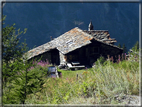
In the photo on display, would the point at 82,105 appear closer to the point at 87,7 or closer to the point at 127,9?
the point at 87,7

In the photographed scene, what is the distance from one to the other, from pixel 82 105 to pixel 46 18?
121 m

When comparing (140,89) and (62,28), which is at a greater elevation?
(62,28)

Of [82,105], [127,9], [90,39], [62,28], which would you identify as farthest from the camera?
[127,9]

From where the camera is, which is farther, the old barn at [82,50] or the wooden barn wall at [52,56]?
the wooden barn wall at [52,56]

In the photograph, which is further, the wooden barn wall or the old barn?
the wooden barn wall

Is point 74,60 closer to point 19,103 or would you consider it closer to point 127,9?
point 19,103

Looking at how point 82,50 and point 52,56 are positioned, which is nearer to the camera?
point 82,50

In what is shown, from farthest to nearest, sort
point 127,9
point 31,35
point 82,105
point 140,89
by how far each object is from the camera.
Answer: point 127,9 < point 31,35 < point 140,89 < point 82,105

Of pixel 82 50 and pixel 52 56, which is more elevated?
pixel 82 50

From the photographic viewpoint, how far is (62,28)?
118 meters

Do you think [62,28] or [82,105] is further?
[62,28]

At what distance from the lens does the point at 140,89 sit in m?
3.22

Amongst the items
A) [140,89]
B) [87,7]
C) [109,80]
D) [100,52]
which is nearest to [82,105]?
[109,80]

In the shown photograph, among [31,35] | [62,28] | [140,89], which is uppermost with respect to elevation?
[62,28]
